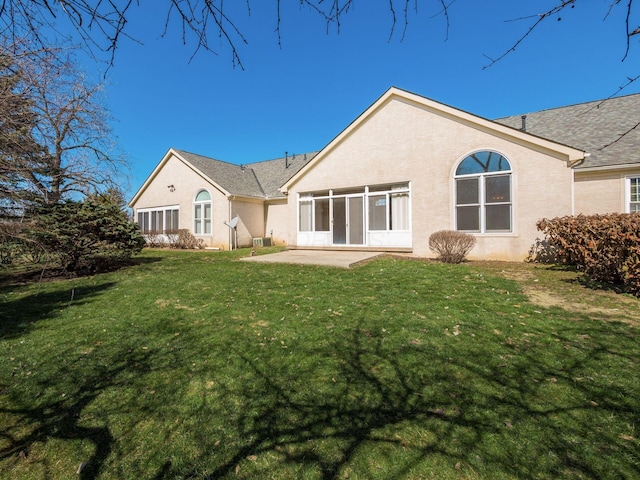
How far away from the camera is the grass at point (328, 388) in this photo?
226 cm

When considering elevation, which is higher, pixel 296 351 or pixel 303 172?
pixel 303 172

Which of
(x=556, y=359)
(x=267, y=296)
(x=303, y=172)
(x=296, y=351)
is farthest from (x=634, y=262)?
(x=303, y=172)

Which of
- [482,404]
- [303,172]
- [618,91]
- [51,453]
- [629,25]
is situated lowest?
[51,453]

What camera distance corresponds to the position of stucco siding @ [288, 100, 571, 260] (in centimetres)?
1023

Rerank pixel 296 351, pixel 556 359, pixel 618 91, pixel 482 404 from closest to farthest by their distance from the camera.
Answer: pixel 618 91 → pixel 482 404 → pixel 556 359 → pixel 296 351

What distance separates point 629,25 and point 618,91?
1.37 feet

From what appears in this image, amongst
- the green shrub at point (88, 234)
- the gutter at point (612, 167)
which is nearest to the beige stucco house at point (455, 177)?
the gutter at point (612, 167)

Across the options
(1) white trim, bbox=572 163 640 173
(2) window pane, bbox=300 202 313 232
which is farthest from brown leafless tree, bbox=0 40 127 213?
(1) white trim, bbox=572 163 640 173

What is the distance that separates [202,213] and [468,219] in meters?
16.2

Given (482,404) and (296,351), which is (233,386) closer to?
(296,351)

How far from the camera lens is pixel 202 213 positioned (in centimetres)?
1984

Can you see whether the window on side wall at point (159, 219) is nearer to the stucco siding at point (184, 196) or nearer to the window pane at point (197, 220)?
the stucco siding at point (184, 196)

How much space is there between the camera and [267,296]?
6.66m

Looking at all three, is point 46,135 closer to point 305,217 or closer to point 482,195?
point 305,217
